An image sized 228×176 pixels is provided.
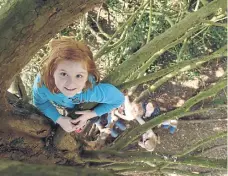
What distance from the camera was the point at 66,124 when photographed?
124 centimetres

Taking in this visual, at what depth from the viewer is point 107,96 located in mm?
1245

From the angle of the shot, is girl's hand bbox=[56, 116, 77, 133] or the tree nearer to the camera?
the tree

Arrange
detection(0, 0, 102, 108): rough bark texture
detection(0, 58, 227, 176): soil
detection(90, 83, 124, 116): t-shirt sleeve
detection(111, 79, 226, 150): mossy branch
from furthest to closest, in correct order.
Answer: detection(0, 58, 227, 176): soil < detection(111, 79, 226, 150): mossy branch < detection(90, 83, 124, 116): t-shirt sleeve < detection(0, 0, 102, 108): rough bark texture

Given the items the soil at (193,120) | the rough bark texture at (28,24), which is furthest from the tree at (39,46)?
the soil at (193,120)

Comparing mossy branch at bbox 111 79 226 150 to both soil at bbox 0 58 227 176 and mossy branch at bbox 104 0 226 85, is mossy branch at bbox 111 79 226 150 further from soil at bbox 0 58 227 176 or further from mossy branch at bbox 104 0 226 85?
soil at bbox 0 58 227 176

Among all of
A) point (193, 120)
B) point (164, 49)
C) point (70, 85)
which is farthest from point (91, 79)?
point (193, 120)

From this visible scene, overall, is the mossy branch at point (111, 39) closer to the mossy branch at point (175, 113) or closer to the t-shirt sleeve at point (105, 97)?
the t-shirt sleeve at point (105, 97)

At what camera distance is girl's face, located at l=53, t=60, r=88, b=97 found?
3.55 feet

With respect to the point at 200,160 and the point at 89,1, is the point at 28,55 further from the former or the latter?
the point at 200,160

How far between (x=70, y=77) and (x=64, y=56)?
0.06 metres

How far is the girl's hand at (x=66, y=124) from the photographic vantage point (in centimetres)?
123

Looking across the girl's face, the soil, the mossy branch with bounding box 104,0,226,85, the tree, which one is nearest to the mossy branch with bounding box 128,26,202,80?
the tree

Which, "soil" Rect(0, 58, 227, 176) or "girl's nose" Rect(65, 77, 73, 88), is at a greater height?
"soil" Rect(0, 58, 227, 176)

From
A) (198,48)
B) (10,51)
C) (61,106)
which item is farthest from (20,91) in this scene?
(198,48)
